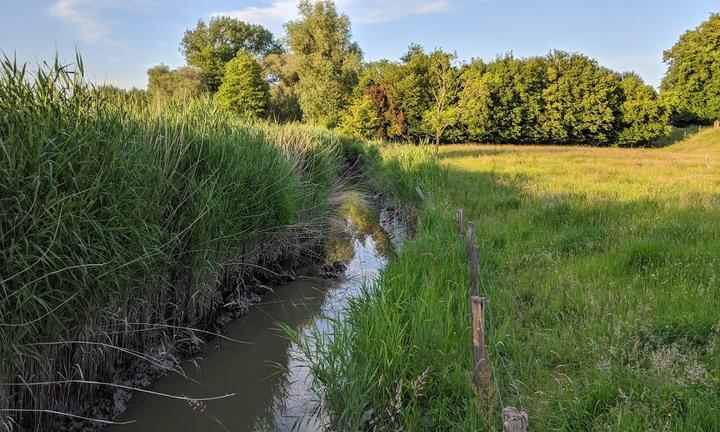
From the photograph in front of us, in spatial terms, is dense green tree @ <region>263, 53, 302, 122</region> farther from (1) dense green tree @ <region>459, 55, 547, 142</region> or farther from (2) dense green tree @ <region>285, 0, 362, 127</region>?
(1) dense green tree @ <region>459, 55, 547, 142</region>

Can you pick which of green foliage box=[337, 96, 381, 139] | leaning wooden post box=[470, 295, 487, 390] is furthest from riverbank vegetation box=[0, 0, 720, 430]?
green foliage box=[337, 96, 381, 139]

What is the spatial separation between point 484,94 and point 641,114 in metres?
12.2

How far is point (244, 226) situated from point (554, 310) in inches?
159

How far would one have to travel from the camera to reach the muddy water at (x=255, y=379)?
157 inches

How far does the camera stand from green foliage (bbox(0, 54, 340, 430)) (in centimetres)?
286

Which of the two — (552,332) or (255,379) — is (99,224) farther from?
(552,332)

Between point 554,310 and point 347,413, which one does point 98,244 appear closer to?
point 347,413

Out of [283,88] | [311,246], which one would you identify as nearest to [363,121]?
[283,88]

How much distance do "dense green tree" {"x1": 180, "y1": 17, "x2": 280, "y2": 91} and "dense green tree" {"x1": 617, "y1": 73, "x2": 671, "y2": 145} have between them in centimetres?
4036

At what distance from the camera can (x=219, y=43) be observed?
203ft

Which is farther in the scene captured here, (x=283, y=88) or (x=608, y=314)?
(x=283, y=88)

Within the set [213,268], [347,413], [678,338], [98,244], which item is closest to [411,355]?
[347,413]

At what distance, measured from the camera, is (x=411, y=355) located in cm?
336

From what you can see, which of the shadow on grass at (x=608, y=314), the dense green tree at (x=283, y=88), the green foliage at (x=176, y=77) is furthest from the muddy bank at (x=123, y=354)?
the green foliage at (x=176, y=77)
